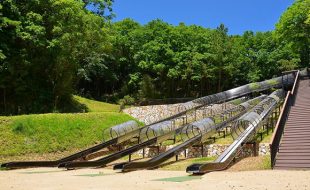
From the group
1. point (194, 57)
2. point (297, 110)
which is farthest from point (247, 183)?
point (194, 57)

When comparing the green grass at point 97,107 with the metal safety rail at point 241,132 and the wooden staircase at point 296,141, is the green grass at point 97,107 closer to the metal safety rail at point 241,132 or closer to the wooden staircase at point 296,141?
the metal safety rail at point 241,132

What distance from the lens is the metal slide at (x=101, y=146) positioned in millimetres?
19609

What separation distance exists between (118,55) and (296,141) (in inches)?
1721

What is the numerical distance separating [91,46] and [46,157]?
51.4 feet

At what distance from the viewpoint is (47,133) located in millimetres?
24562

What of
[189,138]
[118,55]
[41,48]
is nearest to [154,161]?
[189,138]

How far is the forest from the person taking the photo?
32406mm

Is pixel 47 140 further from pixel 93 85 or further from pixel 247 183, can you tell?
pixel 93 85

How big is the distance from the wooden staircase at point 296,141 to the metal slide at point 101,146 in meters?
9.57

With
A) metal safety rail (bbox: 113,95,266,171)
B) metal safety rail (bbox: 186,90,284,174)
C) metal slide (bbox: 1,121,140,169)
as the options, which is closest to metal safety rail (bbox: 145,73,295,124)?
metal safety rail (bbox: 186,90,284,174)

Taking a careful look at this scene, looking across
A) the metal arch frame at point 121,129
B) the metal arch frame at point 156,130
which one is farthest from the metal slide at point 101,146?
the metal arch frame at point 156,130

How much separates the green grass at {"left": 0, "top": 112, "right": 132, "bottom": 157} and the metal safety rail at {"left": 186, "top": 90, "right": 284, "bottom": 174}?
9625mm

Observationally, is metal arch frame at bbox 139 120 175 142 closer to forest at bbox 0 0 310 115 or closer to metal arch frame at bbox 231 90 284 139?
metal arch frame at bbox 231 90 284 139

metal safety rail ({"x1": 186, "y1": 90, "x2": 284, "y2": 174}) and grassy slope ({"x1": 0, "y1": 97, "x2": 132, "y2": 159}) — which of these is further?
grassy slope ({"x1": 0, "y1": 97, "x2": 132, "y2": 159})
